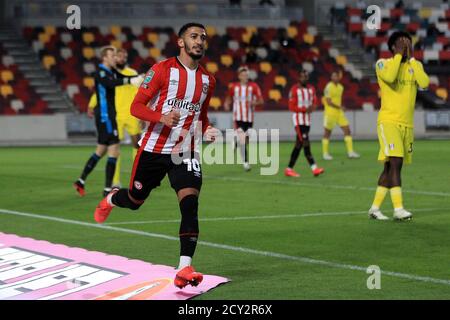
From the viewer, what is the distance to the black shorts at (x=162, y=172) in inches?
309

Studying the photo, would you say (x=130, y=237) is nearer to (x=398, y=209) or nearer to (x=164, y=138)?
(x=164, y=138)

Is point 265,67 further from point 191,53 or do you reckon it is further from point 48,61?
point 191,53

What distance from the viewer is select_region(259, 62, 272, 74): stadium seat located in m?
40.7

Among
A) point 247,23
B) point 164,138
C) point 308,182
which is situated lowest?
point 308,182

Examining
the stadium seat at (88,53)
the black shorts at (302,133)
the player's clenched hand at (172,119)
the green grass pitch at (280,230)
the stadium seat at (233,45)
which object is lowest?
the green grass pitch at (280,230)

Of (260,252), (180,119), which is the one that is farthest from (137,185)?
(260,252)

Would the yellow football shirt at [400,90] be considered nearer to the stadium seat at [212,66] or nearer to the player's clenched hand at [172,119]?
the player's clenched hand at [172,119]

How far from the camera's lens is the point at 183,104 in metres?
8.00

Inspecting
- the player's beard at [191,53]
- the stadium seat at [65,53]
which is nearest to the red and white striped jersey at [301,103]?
the player's beard at [191,53]

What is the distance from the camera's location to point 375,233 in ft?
34.7

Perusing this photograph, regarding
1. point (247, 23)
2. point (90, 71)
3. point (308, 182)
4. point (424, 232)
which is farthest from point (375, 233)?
point (247, 23)

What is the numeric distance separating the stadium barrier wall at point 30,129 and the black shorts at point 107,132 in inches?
748

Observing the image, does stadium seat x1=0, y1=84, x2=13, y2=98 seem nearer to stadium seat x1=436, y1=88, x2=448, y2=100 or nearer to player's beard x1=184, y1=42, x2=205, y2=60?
stadium seat x1=436, y1=88, x2=448, y2=100
